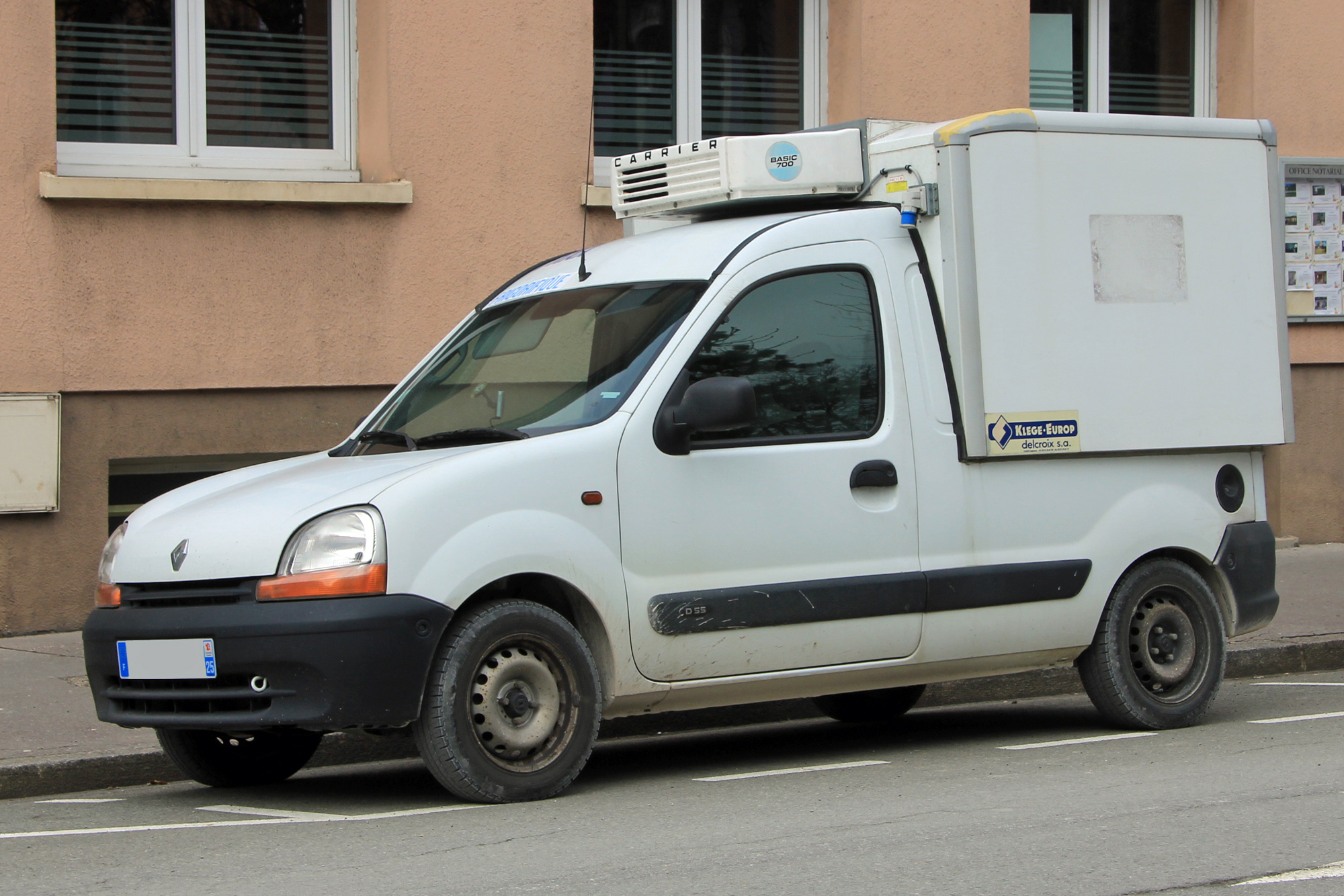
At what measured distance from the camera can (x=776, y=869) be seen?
483 centimetres

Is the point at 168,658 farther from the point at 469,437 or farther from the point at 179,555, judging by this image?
the point at 469,437

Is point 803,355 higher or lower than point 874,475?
higher

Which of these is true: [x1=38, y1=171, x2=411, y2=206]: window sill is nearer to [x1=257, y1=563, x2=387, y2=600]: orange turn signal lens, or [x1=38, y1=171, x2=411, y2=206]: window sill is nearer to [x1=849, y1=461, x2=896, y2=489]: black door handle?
[x1=849, y1=461, x2=896, y2=489]: black door handle

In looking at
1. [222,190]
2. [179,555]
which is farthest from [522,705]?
[222,190]

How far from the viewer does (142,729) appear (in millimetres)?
7535

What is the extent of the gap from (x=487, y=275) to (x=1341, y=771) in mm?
6884

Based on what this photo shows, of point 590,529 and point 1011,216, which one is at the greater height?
point 1011,216

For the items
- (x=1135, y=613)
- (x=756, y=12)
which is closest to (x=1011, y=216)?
(x=1135, y=613)

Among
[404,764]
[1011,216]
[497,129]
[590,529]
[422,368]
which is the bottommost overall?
[404,764]

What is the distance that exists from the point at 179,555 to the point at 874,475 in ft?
8.22

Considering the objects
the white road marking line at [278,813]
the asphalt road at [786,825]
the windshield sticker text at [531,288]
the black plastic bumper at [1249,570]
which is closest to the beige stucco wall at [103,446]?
the asphalt road at [786,825]

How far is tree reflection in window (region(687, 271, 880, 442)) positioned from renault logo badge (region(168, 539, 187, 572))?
1.80 m

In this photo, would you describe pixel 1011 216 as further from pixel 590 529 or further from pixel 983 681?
pixel 983 681

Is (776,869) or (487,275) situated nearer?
(776,869)
